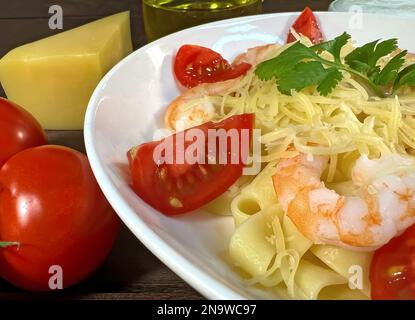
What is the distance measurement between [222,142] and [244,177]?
14 centimetres

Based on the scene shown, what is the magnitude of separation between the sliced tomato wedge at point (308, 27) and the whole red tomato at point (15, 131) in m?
0.98

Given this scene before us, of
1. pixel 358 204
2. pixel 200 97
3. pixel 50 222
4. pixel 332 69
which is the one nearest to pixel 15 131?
pixel 50 222

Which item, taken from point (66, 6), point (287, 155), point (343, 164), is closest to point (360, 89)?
point (343, 164)

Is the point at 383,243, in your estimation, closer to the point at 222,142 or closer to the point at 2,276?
the point at 222,142

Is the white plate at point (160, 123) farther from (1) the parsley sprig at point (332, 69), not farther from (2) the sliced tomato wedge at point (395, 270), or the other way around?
(1) the parsley sprig at point (332, 69)

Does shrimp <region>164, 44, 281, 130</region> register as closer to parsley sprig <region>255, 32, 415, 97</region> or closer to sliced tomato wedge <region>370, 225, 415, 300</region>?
parsley sprig <region>255, 32, 415, 97</region>

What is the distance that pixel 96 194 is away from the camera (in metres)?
1.40

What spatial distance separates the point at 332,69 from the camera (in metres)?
1.42

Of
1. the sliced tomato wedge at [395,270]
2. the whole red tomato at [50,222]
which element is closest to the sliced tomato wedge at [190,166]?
the whole red tomato at [50,222]

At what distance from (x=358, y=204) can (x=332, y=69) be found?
18.9 inches

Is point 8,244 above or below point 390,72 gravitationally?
below

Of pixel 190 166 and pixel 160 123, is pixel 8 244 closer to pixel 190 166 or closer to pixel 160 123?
pixel 190 166

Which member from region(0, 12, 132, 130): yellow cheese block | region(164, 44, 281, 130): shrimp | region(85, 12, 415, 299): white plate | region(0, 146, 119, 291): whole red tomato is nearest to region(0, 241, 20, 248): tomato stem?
region(0, 146, 119, 291): whole red tomato

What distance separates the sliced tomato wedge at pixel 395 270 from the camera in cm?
99
